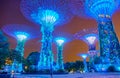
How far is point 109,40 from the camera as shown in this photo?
9406 cm

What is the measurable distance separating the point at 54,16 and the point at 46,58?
16.4m

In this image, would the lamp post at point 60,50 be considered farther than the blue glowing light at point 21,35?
Yes

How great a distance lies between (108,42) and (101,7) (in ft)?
61.6

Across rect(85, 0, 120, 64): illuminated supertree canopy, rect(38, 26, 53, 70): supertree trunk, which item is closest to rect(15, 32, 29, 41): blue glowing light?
rect(38, 26, 53, 70): supertree trunk

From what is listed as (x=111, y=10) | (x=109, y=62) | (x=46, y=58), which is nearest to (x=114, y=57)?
(x=109, y=62)

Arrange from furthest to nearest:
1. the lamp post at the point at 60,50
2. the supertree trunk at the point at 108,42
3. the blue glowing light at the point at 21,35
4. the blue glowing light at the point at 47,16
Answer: the lamp post at the point at 60,50
the supertree trunk at the point at 108,42
the blue glowing light at the point at 21,35
the blue glowing light at the point at 47,16

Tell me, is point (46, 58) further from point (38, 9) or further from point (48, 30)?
point (38, 9)

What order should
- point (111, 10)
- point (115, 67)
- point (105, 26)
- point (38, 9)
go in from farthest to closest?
1. point (105, 26)
2. point (111, 10)
3. point (115, 67)
4. point (38, 9)

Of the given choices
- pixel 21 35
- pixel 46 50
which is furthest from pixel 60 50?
pixel 46 50

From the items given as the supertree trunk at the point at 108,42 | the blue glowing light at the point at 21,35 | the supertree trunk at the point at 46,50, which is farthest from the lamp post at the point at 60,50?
the supertree trunk at the point at 46,50

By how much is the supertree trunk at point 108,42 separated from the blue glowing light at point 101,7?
258 inches

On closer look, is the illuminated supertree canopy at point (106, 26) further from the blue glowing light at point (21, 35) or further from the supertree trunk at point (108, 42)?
the blue glowing light at point (21, 35)

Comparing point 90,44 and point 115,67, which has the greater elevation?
point 90,44

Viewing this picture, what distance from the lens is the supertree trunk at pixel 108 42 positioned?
9150 centimetres
